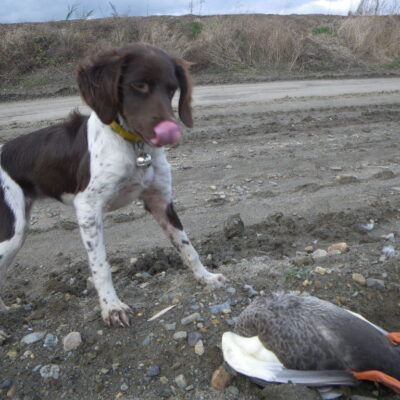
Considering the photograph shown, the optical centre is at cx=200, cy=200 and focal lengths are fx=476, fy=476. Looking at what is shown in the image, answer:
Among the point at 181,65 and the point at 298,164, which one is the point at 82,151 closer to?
the point at 181,65

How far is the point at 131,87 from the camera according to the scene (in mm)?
2824

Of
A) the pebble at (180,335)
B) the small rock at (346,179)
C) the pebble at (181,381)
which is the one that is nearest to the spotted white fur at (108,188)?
the pebble at (180,335)

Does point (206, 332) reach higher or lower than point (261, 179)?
higher

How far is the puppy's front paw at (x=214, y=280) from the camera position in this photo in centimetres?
326

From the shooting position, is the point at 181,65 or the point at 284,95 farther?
the point at 284,95

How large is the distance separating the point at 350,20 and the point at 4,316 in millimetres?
19875

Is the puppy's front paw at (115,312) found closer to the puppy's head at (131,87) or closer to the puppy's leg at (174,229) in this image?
the puppy's leg at (174,229)

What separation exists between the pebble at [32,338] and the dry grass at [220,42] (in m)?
13.8

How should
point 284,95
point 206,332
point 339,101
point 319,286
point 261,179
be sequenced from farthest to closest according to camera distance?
point 284,95, point 339,101, point 261,179, point 319,286, point 206,332

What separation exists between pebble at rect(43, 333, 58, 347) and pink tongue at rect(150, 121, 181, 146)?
138 cm

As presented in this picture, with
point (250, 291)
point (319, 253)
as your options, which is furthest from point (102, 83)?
point (319, 253)

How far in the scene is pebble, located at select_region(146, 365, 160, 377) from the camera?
101 inches

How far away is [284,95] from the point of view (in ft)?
37.0

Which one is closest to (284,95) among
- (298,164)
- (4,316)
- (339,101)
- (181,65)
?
(339,101)
